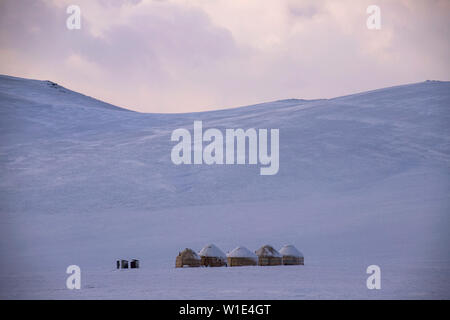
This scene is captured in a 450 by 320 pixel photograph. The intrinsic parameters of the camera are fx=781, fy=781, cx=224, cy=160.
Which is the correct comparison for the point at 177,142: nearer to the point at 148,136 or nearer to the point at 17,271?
the point at 148,136

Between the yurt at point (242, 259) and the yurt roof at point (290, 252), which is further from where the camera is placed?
the yurt roof at point (290, 252)

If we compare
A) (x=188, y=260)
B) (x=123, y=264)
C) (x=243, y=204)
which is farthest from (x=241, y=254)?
(x=243, y=204)

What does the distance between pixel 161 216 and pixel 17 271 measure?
12619mm

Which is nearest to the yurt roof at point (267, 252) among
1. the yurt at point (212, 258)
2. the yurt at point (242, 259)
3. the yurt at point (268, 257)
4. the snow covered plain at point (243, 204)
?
the yurt at point (268, 257)

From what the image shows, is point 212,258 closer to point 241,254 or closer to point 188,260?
point 188,260

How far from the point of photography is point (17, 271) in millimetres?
32812

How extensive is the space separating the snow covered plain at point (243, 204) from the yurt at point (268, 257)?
5.14 ft

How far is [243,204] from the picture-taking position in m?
45.5

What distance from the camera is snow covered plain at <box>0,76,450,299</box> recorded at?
27.3 meters

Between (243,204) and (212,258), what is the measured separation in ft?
40.2

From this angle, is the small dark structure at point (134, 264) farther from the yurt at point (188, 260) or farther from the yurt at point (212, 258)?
the yurt at point (212, 258)

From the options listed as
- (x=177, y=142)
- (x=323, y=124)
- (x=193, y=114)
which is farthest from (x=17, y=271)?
(x=193, y=114)

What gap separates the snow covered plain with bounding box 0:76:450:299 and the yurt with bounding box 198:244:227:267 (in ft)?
5.81

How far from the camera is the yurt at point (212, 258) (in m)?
33.3
